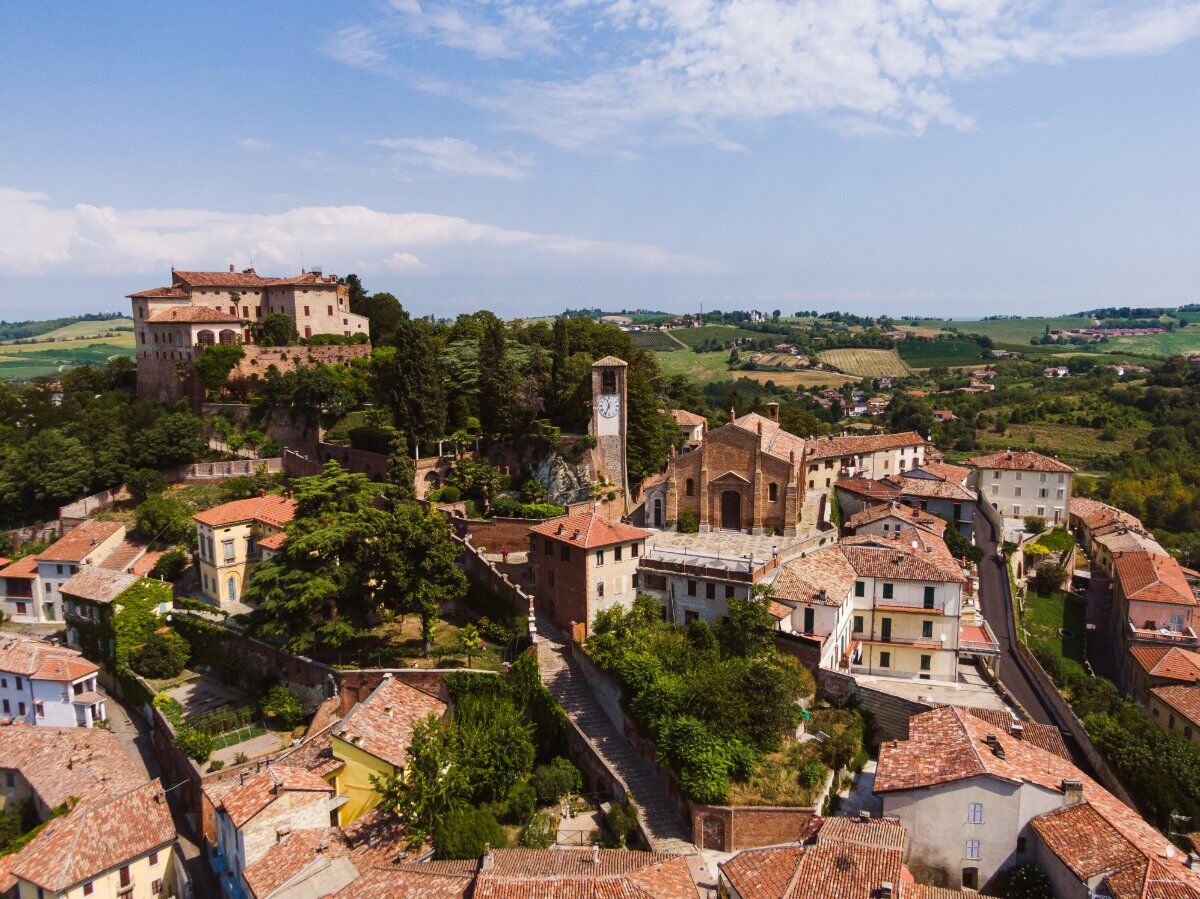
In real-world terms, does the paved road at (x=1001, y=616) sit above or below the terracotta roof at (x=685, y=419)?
below

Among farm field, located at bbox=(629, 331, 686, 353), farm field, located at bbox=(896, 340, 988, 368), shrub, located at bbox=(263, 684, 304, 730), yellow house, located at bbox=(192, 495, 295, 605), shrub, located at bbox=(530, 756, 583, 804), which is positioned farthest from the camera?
farm field, located at bbox=(896, 340, 988, 368)

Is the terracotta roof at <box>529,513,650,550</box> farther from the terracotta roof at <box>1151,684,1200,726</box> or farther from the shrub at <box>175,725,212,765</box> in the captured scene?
the terracotta roof at <box>1151,684,1200,726</box>

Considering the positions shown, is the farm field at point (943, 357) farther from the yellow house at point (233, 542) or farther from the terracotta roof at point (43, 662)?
the terracotta roof at point (43, 662)

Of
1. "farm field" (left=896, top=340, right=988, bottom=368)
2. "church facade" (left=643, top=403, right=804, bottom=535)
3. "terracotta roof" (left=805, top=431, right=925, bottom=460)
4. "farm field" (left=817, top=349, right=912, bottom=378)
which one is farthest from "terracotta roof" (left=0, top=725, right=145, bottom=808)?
"farm field" (left=896, top=340, right=988, bottom=368)

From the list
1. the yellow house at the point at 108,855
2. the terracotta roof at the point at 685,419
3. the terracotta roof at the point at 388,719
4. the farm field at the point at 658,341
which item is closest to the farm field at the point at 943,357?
the farm field at the point at 658,341

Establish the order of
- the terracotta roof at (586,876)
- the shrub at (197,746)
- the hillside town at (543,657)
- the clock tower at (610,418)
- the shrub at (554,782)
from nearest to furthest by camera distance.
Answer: the terracotta roof at (586,876), the hillside town at (543,657), the shrub at (554,782), the shrub at (197,746), the clock tower at (610,418)

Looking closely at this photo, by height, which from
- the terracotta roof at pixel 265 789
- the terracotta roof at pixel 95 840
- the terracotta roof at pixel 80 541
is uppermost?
the terracotta roof at pixel 80 541

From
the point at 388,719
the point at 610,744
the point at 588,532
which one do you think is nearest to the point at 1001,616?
the point at 588,532
